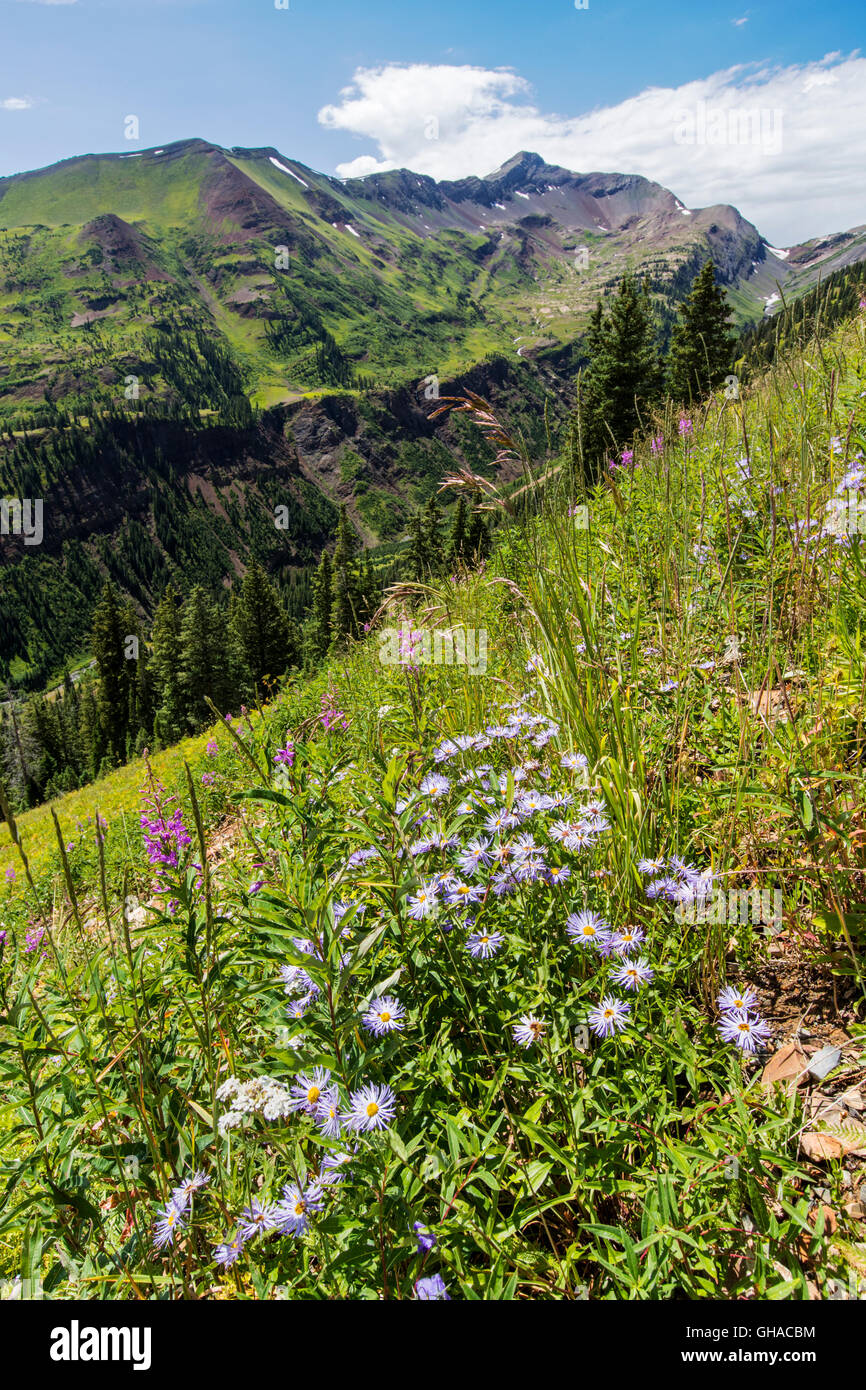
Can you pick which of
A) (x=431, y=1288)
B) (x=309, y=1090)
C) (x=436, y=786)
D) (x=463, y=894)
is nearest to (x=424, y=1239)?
(x=431, y=1288)

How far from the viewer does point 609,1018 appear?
156cm

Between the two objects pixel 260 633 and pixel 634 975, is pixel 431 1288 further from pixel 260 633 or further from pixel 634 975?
pixel 260 633

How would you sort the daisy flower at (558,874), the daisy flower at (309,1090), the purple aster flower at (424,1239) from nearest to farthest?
the purple aster flower at (424,1239) → the daisy flower at (309,1090) → the daisy flower at (558,874)

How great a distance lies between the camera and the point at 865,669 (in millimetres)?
2014

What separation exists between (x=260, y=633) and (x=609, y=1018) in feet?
189

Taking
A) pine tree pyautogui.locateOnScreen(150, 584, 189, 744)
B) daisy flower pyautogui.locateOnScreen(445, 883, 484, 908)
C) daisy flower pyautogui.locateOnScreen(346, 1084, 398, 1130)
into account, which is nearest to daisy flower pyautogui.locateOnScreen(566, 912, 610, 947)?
daisy flower pyautogui.locateOnScreen(445, 883, 484, 908)

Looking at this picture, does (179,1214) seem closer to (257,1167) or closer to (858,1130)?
(257,1167)

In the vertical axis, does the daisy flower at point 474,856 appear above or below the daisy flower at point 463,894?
above

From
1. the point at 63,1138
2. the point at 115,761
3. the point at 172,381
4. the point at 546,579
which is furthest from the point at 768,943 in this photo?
the point at 172,381

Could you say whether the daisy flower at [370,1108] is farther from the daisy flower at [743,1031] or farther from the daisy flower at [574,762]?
the daisy flower at [574,762]

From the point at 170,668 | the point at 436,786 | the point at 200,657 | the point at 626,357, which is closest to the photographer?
the point at 436,786

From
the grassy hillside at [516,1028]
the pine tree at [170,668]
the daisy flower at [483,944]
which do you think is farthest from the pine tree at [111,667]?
the daisy flower at [483,944]

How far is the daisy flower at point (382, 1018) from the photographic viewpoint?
1.42 m

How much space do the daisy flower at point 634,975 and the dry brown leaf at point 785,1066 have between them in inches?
15.8
